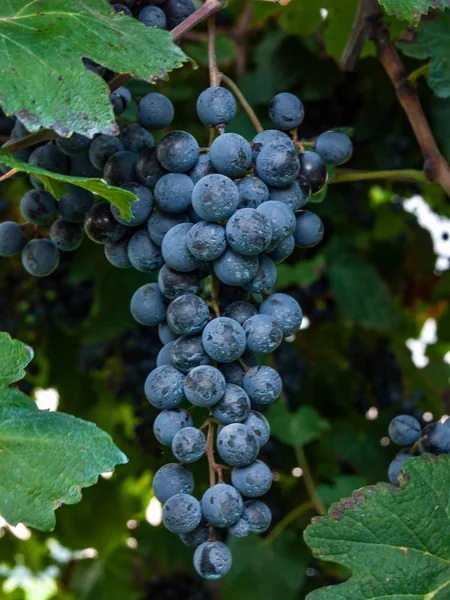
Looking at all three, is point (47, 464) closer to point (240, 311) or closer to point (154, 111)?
point (240, 311)

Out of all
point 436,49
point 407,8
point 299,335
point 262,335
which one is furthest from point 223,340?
point 299,335

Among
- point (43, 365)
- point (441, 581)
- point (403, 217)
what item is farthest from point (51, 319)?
point (441, 581)

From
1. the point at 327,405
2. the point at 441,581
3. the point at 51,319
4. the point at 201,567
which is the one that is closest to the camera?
the point at 201,567

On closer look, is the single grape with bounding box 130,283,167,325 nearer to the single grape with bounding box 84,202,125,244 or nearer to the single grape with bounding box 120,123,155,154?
the single grape with bounding box 84,202,125,244

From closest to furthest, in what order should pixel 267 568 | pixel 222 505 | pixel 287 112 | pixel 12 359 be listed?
pixel 222 505, pixel 12 359, pixel 287 112, pixel 267 568

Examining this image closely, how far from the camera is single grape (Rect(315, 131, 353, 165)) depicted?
108cm

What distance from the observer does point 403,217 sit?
93.1 inches

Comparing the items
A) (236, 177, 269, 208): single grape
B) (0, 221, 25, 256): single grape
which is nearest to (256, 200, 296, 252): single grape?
(236, 177, 269, 208): single grape

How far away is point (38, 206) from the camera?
43.3 inches

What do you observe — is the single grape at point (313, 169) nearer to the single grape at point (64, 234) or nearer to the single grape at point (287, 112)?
the single grape at point (287, 112)

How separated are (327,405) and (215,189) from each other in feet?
4.96

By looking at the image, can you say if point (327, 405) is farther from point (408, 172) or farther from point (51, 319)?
point (408, 172)

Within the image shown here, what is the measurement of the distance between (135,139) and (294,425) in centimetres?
109

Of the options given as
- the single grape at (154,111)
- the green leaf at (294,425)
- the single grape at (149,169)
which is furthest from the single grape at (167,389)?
the green leaf at (294,425)
